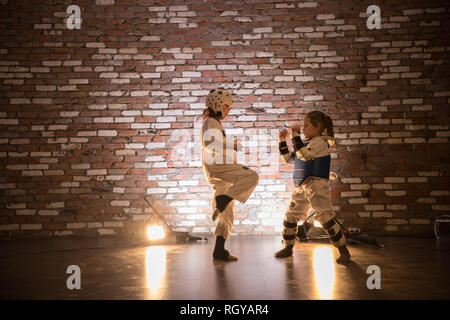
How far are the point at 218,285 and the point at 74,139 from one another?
3185mm

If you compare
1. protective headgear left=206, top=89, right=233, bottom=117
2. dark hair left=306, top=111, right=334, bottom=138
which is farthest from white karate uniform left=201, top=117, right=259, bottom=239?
dark hair left=306, top=111, right=334, bottom=138

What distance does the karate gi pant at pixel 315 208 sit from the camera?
271 cm

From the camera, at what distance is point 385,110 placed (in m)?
4.18

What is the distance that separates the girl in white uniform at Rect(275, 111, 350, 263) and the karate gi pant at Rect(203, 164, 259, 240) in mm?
440

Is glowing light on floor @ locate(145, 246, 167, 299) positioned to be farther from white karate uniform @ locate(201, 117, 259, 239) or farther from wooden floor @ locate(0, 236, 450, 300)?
white karate uniform @ locate(201, 117, 259, 239)

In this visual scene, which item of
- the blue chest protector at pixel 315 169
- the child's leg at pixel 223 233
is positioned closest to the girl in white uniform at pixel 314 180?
the blue chest protector at pixel 315 169

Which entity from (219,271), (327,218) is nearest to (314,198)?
(327,218)

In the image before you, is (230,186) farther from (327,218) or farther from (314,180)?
(327,218)

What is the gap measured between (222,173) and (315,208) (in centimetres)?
93

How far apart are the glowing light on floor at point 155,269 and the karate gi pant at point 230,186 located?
60 cm

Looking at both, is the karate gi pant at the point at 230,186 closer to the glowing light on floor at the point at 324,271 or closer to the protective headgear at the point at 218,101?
the protective headgear at the point at 218,101

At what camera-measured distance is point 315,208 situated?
274cm

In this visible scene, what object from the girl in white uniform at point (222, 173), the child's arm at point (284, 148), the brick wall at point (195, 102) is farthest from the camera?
the brick wall at point (195, 102)

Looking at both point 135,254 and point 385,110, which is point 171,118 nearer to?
point 135,254
